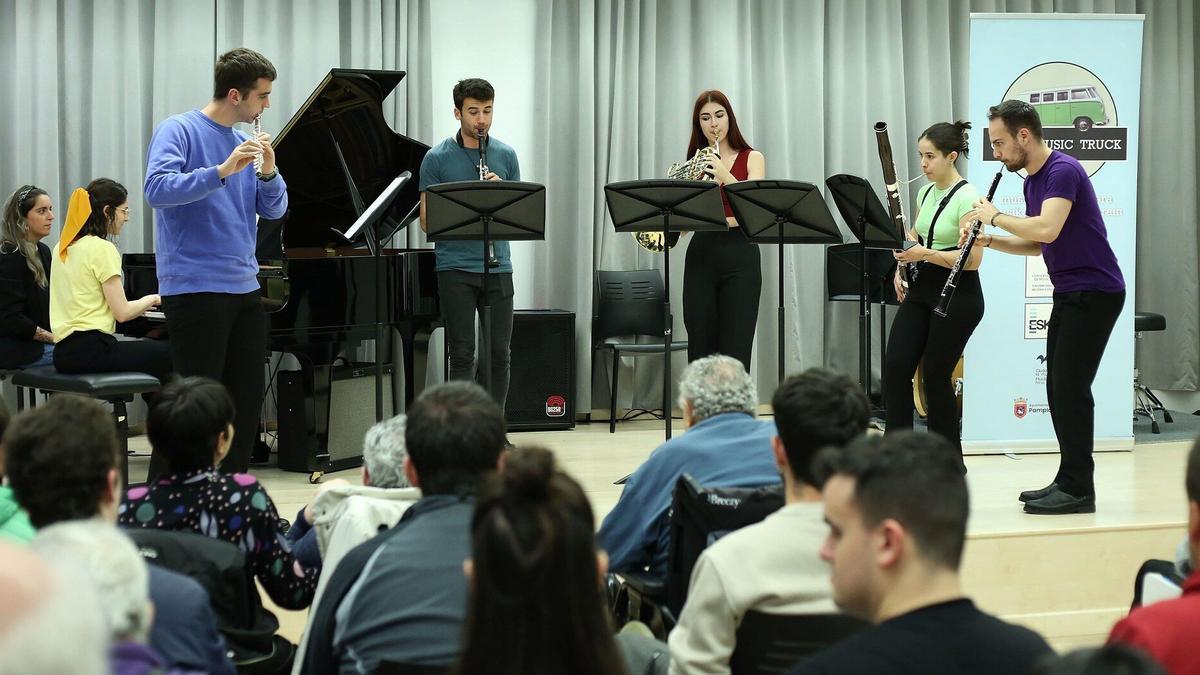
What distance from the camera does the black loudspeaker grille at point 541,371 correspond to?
6.80 meters

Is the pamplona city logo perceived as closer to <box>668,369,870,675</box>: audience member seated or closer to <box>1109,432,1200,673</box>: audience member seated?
<box>668,369,870,675</box>: audience member seated

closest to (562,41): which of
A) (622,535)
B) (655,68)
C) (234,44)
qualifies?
(655,68)

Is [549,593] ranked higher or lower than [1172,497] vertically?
higher

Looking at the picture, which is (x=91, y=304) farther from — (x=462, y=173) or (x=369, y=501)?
(x=369, y=501)

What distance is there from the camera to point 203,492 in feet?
8.10

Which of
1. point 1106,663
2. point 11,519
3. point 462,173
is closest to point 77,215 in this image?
point 462,173

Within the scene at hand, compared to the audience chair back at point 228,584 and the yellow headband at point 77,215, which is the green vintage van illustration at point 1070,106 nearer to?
the yellow headband at point 77,215

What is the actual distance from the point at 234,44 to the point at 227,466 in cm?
351

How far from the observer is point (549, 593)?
1452 mm

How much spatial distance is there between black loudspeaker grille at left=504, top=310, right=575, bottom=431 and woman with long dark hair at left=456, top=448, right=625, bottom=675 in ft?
17.4

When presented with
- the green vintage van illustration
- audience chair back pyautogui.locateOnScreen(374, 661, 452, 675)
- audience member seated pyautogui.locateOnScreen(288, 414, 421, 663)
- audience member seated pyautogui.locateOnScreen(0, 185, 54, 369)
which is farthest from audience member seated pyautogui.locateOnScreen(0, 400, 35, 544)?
the green vintage van illustration

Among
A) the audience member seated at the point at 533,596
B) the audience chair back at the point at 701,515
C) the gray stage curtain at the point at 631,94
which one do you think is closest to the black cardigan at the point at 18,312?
the gray stage curtain at the point at 631,94

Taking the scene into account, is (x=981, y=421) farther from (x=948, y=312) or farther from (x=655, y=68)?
(x=655, y=68)

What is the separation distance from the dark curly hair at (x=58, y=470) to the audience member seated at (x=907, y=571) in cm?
116
